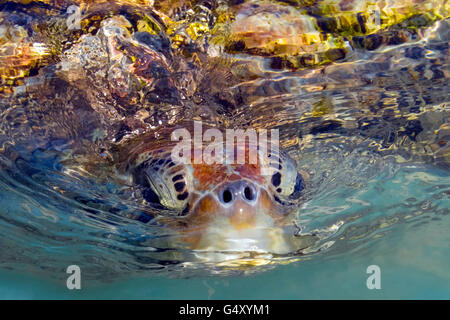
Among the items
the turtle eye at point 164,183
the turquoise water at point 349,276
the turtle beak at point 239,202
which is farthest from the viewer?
the turquoise water at point 349,276

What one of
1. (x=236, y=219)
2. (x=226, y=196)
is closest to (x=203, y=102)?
(x=226, y=196)

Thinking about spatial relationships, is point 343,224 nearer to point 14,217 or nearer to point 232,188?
point 232,188

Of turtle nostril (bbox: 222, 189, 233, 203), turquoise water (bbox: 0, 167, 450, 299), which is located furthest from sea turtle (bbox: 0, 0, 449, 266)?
turquoise water (bbox: 0, 167, 450, 299)

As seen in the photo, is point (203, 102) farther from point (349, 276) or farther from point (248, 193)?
point (349, 276)

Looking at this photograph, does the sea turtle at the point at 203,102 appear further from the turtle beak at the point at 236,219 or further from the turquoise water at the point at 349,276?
the turquoise water at the point at 349,276

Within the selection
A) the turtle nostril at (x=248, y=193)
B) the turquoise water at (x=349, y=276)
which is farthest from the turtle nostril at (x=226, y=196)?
the turquoise water at (x=349, y=276)
